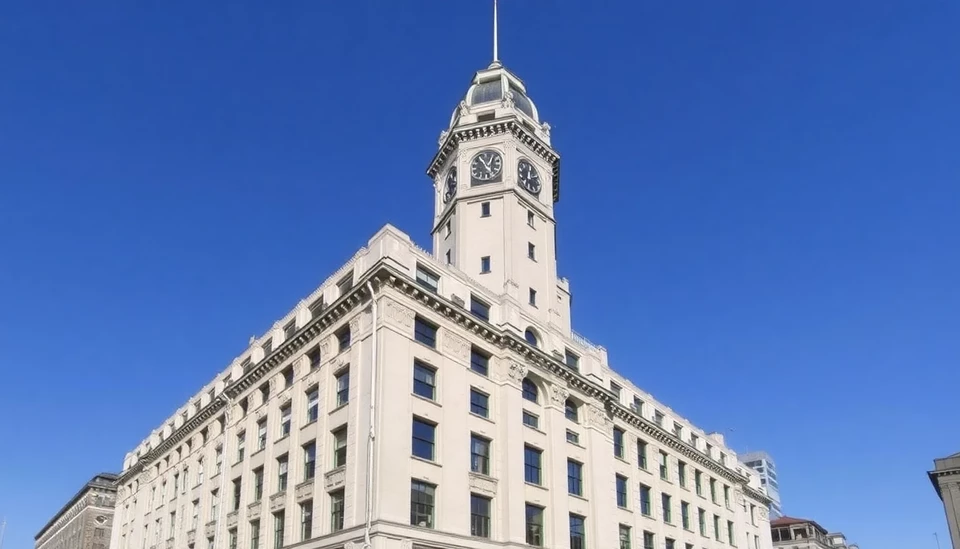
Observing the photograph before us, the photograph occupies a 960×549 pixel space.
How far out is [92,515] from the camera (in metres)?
108

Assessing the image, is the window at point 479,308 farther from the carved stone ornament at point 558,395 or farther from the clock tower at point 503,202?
the carved stone ornament at point 558,395

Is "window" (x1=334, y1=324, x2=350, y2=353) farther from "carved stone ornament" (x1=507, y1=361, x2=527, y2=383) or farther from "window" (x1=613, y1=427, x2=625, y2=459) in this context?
"window" (x1=613, y1=427, x2=625, y2=459)

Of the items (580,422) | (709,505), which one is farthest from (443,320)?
(709,505)

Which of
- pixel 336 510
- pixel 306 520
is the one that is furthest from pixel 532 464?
pixel 306 520

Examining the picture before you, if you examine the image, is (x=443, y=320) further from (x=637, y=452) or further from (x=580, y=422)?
(x=637, y=452)

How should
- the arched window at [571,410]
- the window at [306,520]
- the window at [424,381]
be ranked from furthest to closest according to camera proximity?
the arched window at [571,410] < the window at [424,381] < the window at [306,520]

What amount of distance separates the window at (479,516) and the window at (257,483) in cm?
1428

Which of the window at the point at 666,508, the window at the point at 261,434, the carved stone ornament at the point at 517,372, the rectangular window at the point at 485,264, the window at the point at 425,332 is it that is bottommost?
the window at the point at 666,508

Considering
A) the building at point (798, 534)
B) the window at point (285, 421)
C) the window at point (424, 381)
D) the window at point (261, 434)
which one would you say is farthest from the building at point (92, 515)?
the building at point (798, 534)

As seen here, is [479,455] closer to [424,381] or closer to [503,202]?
[424,381]

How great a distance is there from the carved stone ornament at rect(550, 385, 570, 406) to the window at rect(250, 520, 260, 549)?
20.2 m

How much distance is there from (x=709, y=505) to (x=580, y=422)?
83.2ft

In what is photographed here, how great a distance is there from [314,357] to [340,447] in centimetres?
768

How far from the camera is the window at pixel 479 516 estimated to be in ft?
140
